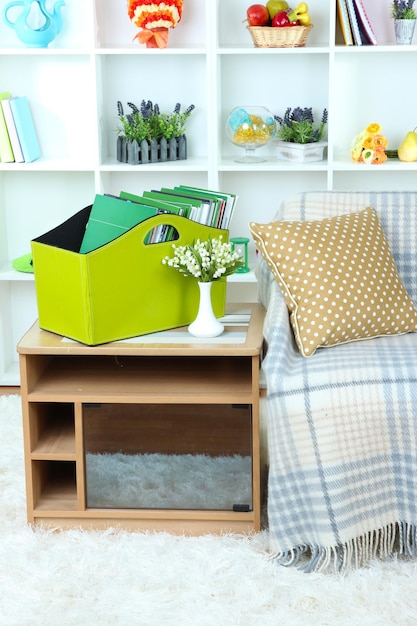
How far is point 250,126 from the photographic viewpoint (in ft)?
11.2

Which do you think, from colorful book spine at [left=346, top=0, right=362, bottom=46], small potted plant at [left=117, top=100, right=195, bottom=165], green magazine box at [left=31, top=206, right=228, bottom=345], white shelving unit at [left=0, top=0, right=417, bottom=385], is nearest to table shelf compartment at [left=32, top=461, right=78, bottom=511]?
green magazine box at [left=31, top=206, right=228, bottom=345]

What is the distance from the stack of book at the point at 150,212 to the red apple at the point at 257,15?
94cm

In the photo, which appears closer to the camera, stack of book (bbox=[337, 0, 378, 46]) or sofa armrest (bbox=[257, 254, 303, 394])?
sofa armrest (bbox=[257, 254, 303, 394])

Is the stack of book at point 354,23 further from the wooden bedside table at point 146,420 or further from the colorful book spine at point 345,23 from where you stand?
the wooden bedside table at point 146,420

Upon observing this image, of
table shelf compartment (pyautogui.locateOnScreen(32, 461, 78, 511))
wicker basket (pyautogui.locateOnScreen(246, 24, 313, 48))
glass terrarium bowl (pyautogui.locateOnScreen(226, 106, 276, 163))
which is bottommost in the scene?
table shelf compartment (pyautogui.locateOnScreen(32, 461, 78, 511))

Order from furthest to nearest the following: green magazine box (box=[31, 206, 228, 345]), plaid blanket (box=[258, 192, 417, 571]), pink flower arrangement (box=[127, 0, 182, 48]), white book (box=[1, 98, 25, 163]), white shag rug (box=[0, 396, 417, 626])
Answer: white book (box=[1, 98, 25, 163]), pink flower arrangement (box=[127, 0, 182, 48]), green magazine box (box=[31, 206, 228, 345]), plaid blanket (box=[258, 192, 417, 571]), white shag rug (box=[0, 396, 417, 626])

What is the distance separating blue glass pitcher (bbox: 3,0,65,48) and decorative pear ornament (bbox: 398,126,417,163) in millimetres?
1291

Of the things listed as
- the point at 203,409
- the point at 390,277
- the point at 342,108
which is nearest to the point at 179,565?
the point at 203,409

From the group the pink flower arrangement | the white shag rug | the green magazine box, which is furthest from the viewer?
the pink flower arrangement

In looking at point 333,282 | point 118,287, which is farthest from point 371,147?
point 118,287

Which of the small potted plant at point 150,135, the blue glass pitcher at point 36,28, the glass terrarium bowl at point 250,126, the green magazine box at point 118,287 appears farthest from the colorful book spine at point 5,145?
the green magazine box at point 118,287

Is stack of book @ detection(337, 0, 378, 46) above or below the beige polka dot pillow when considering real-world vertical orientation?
above

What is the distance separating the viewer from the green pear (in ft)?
11.2

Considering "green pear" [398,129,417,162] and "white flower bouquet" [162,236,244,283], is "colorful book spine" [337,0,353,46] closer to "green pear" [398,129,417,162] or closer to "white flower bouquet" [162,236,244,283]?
"green pear" [398,129,417,162]
